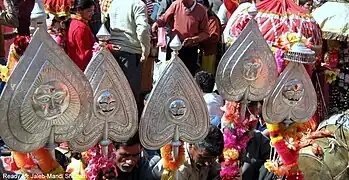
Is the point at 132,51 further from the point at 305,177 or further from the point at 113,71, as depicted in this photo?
the point at 113,71

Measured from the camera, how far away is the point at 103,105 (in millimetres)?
2672

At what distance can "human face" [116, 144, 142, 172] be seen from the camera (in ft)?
9.93

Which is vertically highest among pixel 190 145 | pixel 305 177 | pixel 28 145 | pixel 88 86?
pixel 88 86

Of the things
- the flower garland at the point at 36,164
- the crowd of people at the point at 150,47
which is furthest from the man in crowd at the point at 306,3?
the flower garland at the point at 36,164

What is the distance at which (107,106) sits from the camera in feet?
8.79

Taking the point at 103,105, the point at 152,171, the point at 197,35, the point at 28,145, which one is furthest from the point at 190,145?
the point at 197,35

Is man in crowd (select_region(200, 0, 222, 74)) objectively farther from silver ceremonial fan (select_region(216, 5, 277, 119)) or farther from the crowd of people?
silver ceremonial fan (select_region(216, 5, 277, 119))

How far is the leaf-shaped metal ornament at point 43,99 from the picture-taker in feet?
7.81

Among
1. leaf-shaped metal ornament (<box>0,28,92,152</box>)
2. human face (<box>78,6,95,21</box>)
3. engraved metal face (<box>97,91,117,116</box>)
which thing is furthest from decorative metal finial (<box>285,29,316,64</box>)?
human face (<box>78,6,95,21</box>)

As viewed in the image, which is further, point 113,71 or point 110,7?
point 110,7

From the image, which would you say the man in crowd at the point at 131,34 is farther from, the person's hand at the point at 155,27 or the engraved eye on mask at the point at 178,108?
the engraved eye on mask at the point at 178,108

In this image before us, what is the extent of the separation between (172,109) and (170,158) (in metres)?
0.31

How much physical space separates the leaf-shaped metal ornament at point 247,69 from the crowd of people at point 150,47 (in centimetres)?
24

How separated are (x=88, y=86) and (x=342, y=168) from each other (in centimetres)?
194
